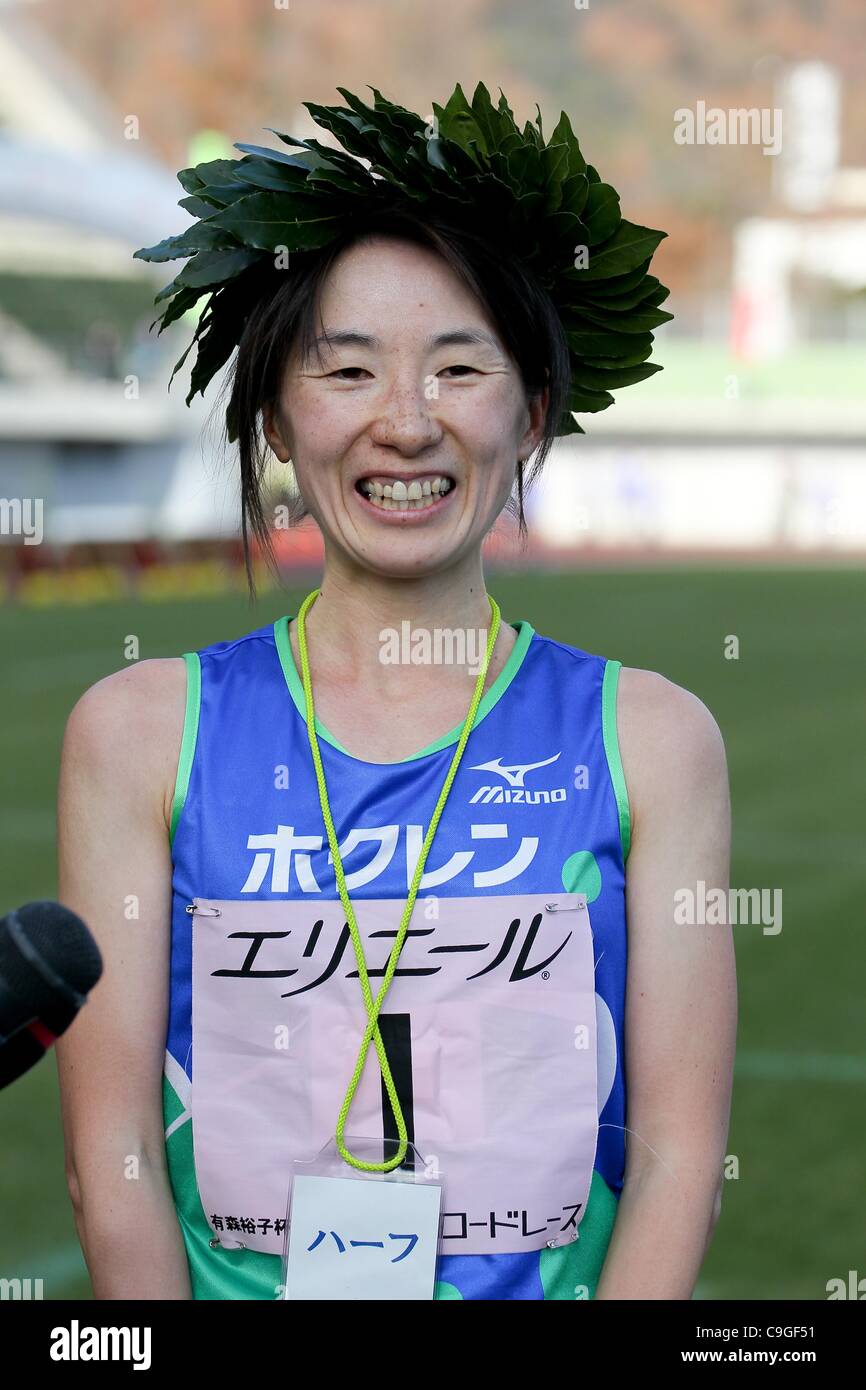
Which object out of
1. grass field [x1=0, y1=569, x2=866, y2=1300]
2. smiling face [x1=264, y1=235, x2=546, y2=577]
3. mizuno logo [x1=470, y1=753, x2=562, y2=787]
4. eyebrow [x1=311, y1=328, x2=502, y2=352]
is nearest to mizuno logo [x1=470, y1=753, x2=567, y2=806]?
mizuno logo [x1=470, y1=753, x2=562, y2=787]

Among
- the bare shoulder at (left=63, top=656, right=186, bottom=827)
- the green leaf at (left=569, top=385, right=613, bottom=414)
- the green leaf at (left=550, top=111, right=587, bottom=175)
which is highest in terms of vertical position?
the green leaf at (left=550, top=111, right=587, bottom=175)

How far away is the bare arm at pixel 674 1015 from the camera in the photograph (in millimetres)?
2000

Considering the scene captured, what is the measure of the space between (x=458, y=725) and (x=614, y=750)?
17 cm

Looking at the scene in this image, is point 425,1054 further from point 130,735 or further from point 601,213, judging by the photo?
point 601,213

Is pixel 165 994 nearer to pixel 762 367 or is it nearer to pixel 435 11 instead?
pixel 762 367

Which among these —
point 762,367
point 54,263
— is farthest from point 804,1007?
point 762,367

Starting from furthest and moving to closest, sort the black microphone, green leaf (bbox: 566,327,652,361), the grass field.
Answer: the grass field < green leaf (bbox: 566,327,652,361) < the black microphone

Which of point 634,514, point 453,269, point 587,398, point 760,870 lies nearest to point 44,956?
point 453,269

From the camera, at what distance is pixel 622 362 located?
2.37 m

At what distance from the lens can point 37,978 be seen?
115cm

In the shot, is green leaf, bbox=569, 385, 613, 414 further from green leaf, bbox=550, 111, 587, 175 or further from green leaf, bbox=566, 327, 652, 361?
green leaf, bbox=550, 111, 587, 175

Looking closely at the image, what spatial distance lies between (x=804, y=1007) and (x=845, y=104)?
336 feet

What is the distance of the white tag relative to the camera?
1.97m

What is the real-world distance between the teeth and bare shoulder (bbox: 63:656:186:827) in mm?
307
